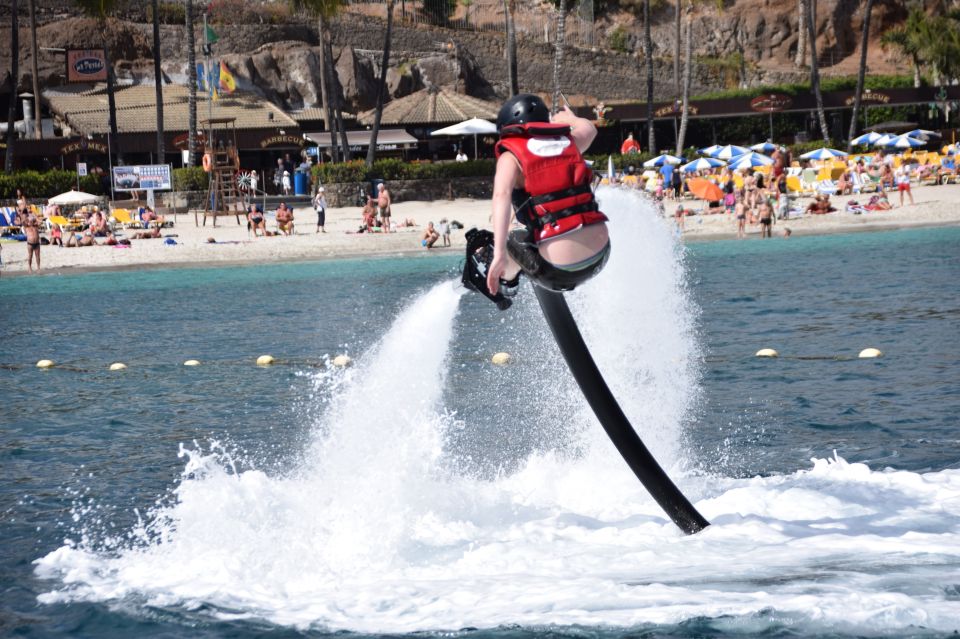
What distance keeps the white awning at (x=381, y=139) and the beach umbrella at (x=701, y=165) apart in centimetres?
1337

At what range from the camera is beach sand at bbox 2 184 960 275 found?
1302 inches

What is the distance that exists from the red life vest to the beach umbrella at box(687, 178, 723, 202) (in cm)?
3163

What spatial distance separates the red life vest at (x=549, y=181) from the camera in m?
6.31

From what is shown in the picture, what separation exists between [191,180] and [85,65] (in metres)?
18.8

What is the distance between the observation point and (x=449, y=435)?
39.0 ft

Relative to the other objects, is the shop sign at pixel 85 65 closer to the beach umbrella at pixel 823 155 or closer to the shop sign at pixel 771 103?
the shop sign at pixel 771 103

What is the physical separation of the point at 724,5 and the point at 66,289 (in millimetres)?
63989

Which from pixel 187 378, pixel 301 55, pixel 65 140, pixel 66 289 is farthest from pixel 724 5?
pixel 187 378

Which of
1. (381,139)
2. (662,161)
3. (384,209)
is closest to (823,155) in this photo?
(662,161)

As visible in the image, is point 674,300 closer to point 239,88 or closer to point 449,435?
point 449,435

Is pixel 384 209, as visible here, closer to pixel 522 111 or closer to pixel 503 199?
pixel 522 111

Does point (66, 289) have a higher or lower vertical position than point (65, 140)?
lower

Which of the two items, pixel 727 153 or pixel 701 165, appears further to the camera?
Result: pixel 727 153

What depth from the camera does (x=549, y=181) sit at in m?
6.33
